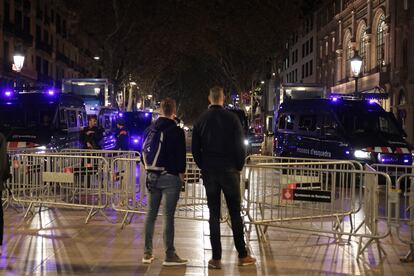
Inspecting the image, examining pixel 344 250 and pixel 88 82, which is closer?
pixel 344 250

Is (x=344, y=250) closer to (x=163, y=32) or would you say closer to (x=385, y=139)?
(x=385, y=139)

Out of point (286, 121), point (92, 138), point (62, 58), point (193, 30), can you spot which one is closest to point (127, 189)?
point (92, 138)

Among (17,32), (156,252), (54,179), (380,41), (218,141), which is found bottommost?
(156,252)

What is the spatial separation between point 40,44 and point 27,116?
36112 millimetres

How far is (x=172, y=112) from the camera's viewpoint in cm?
712

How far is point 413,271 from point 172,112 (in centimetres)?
338

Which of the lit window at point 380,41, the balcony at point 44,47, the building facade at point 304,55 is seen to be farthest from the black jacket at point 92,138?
the building facade at point 304,55

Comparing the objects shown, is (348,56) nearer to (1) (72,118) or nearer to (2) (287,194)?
(1) (72,118)

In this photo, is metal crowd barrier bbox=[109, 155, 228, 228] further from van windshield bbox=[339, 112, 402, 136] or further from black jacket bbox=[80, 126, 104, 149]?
van windshield bbox=[339, 112, 402, 136]

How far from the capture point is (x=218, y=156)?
6809 millimetres

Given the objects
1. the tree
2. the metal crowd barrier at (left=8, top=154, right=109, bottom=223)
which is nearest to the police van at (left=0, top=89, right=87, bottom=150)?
the metal crowd barrier at (left=8, top=154, right=109, bottom=223)

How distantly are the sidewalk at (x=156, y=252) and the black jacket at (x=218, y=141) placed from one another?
124cm

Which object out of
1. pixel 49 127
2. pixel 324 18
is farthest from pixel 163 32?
pixel 49 127

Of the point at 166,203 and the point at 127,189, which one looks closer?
the point at 166,203
